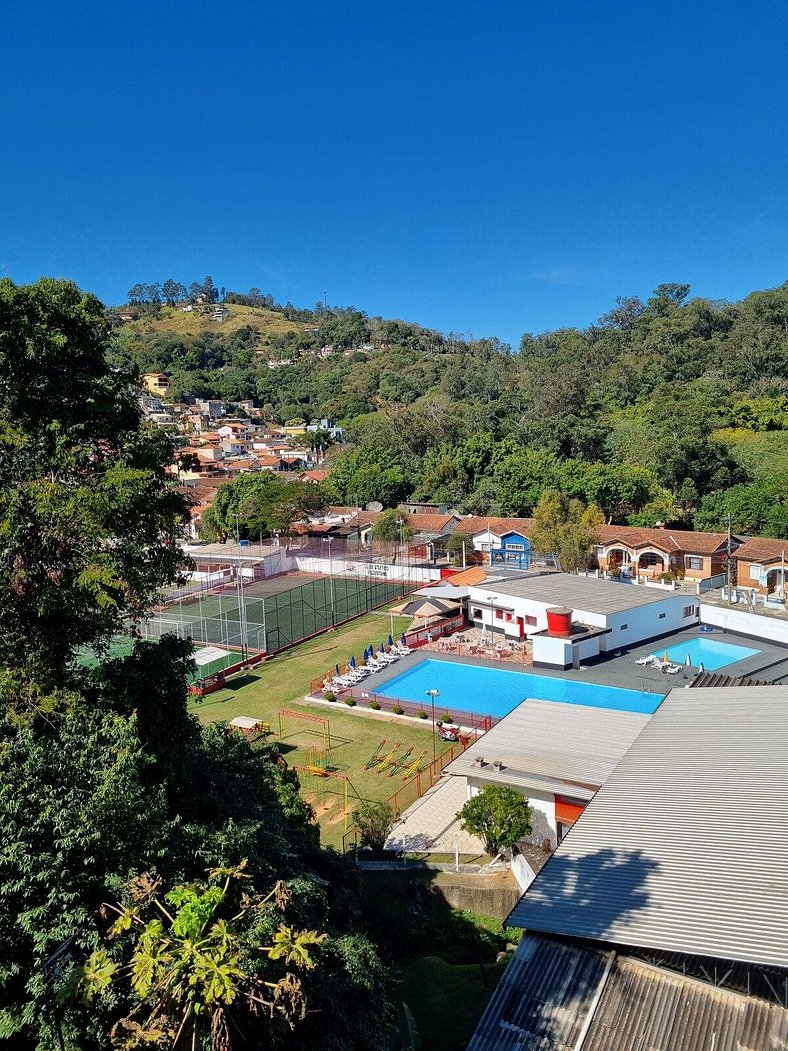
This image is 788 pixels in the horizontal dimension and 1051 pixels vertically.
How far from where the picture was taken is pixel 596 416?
57.6 metres

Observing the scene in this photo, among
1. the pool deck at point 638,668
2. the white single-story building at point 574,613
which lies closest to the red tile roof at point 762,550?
the white single-story building at point 574,613

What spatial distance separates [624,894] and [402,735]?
1094 cm

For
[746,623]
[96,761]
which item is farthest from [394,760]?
[746,623]

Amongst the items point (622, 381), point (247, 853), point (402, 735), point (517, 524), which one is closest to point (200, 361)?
point (622, 381)

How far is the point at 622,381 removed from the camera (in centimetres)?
6347

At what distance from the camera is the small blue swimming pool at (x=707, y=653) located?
74.8 feet

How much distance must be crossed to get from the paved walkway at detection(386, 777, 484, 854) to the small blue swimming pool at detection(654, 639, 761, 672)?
11.2 meters

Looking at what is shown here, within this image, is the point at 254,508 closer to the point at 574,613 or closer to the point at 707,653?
the point at 574,613

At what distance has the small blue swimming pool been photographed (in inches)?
898

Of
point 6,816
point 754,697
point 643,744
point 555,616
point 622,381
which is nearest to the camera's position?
point 6,816

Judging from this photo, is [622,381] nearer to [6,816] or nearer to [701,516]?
[701,516]

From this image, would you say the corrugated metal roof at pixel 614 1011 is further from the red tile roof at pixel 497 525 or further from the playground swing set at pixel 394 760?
the red tile roof at pixel 497 525

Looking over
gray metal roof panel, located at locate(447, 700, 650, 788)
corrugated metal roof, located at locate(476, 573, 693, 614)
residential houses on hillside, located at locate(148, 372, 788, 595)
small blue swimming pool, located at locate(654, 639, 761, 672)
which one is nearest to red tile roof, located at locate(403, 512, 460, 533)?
residential houses on hillside, located at locate(148, 372, 788, 595)

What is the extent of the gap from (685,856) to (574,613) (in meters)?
16.4
